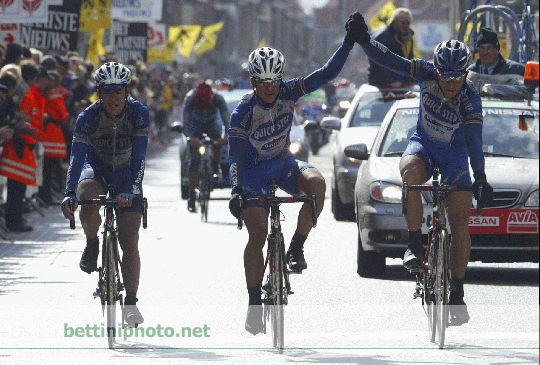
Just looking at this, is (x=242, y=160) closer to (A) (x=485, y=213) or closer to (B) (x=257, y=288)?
(B) (x=257, y=288)

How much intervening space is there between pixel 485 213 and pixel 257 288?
3.54 m

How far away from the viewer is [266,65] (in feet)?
35.7

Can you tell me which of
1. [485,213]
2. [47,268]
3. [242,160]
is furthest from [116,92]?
[47,268]

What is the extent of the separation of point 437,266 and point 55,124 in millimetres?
12755

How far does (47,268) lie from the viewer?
52.6ft

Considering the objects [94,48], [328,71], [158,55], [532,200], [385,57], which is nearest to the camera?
[328,71]

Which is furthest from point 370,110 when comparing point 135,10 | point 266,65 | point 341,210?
point 135,10

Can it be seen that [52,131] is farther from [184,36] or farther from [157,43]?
[184,36]

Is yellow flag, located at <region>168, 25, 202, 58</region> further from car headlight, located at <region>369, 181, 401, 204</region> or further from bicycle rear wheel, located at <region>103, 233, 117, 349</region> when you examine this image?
bicycle rear wheel, located at <region>103, 233, 117, 349</region>

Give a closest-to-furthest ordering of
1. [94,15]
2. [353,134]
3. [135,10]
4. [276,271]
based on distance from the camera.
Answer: [276,271], [353,134], [94,15], [135,10]

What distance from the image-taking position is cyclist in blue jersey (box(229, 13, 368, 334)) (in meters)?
11.0

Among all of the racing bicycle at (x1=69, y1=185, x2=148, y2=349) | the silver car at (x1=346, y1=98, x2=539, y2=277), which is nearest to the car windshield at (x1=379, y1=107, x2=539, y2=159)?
the silver car at (x1=346, y1=98, x2=539, y2=277)

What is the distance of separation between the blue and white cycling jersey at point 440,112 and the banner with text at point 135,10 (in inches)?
1111

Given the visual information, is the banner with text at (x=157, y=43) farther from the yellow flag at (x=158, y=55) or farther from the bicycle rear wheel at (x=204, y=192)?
the bicycle rear wheel at (x=204, y=192)
